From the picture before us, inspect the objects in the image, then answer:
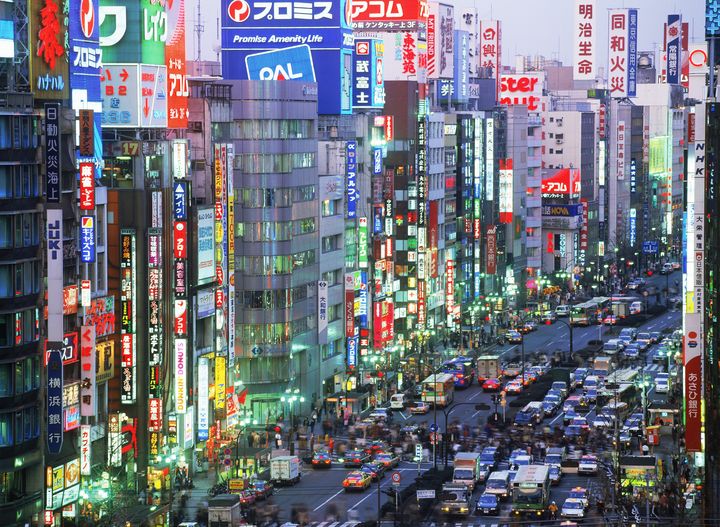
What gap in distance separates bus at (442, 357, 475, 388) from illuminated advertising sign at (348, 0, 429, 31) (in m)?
32.0

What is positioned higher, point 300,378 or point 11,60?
point 11,60

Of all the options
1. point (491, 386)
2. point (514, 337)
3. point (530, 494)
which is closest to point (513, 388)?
point (491, 386)

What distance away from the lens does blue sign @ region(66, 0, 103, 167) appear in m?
83.1

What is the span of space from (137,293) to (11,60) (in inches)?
660

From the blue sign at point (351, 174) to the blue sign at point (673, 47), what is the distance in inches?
1991

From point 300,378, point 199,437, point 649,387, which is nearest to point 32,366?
point 199,437

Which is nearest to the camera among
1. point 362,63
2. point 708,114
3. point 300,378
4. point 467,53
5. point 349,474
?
point 708,114

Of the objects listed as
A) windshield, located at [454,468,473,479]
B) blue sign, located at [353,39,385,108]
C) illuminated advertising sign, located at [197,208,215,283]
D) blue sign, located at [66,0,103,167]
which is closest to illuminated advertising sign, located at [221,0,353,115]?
blue sign, located at [353,39,385,108]

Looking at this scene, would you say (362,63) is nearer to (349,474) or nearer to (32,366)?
(349,474)

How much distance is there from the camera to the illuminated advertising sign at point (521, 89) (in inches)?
7702

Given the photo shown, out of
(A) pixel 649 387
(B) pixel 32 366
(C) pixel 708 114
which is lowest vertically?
(A) pixel 649 387

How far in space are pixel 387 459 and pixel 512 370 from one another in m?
32.0

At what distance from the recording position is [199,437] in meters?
91.6

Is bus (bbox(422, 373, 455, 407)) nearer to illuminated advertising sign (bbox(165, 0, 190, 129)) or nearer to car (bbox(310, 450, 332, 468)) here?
car (bbox(310, 450, 332, 468))
